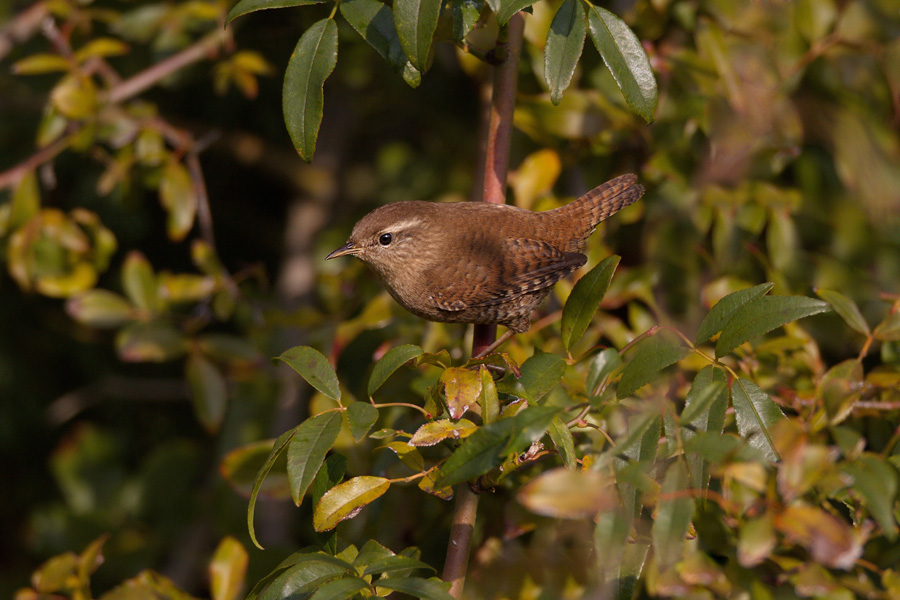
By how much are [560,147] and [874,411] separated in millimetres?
1217

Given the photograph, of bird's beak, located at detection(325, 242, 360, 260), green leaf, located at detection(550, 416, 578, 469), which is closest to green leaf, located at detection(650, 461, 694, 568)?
green leaf, located at detection(550, 416, 578, 469)

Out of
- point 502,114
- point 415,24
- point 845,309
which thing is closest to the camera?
point 415,24

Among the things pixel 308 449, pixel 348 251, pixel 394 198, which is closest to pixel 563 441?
pixel 308 449

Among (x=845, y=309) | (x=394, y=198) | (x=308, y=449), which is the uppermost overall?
(x=308, y=449)

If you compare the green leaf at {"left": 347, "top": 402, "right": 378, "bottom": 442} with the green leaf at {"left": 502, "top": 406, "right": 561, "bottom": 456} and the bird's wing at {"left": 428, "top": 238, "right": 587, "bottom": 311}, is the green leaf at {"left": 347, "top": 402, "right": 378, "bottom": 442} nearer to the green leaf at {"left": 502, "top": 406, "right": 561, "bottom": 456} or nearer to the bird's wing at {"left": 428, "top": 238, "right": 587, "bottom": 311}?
the green leaf at {"left": 502, "top": 406, "right": 561, "bottom": 456}

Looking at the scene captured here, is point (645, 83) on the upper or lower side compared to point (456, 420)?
upper

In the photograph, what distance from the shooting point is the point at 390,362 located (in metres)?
1.46

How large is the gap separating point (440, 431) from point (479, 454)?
17 centimetres

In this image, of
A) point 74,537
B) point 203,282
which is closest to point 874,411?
point 203,282

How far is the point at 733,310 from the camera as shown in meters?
1.43

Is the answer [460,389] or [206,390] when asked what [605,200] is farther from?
[206,390]

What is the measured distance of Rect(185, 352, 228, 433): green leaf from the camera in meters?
2.52

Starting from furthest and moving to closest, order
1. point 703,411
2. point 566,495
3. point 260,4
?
point 260,4 < point 703,411 < point 566,495

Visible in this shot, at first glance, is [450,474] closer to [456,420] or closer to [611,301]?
[456,420]
